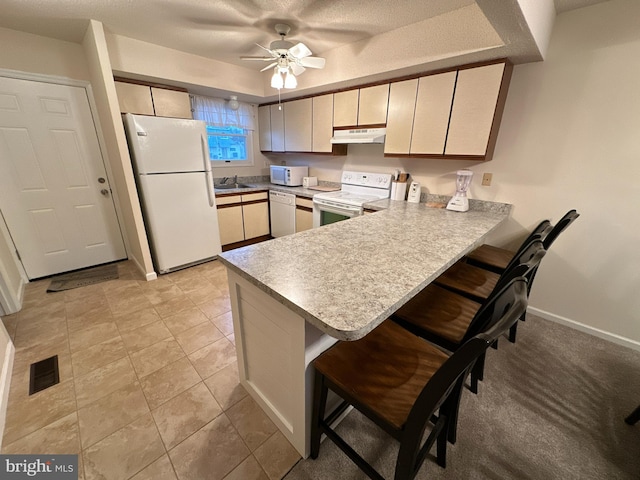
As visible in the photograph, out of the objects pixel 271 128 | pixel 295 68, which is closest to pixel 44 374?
pixel 295 68

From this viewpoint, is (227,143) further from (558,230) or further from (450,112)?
(558,230)

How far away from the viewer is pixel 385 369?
1.02 m

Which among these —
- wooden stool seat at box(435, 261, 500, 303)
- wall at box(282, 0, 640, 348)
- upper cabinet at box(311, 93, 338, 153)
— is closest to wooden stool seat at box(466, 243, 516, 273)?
wooden stool seat at box(435, 261, 500, 303)

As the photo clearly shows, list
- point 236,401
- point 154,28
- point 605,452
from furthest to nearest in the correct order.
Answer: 1. point 154,28
2. point 236,401
3. point 605,452

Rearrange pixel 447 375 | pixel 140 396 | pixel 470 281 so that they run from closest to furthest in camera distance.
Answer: pixel 447 375, pixel 140 396, pixel 470 281

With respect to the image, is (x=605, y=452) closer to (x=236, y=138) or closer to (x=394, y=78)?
(x=394, y=78)

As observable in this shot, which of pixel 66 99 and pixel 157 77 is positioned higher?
pixel 157 77

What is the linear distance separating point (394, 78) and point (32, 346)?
3787mm

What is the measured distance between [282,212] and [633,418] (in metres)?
3.60

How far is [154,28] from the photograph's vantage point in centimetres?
225

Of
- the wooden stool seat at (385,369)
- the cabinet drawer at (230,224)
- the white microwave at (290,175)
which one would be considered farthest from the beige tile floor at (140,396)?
the white microwave at (290,175)

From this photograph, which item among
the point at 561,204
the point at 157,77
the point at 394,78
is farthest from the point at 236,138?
the point at 561,204

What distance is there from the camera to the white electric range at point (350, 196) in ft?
9.48

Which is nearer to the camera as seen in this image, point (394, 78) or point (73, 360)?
point (73, 360)
